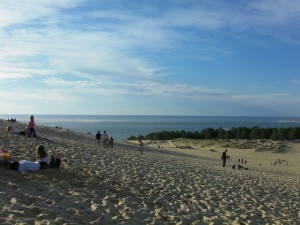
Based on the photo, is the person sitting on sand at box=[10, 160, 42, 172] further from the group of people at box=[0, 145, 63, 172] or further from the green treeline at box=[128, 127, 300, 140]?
the green treeline at box=[128, 127, 300, 140]

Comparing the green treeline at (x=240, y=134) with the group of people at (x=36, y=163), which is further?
the green treeline at (x=240, y=134)

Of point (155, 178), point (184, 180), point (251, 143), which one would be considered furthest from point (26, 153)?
point (251, 143)

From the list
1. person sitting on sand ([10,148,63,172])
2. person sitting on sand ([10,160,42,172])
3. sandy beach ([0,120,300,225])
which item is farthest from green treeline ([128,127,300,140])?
person sitting on sand ([10,160,42,172])

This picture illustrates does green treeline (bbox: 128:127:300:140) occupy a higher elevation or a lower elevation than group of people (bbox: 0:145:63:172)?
lower

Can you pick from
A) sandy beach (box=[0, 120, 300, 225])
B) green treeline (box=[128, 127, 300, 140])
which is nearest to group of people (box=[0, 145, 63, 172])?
sandy beach (box=[0, 120, 300, 225])


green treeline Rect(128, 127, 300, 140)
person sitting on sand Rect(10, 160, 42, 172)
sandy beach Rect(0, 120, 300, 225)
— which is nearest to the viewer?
sandy beach Rect(0, 120, 300, 225)

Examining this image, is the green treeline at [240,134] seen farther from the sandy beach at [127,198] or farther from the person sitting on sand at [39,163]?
the person sitting on sand at [39,163]

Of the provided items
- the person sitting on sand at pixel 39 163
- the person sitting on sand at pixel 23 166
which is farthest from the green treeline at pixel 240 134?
the person sitting on sand at pixel 23 166

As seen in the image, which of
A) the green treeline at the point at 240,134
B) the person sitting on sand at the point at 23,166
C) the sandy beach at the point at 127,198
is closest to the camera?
the sandy beach at the point at 127,198

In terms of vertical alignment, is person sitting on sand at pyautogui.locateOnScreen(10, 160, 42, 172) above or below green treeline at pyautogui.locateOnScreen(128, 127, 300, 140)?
above

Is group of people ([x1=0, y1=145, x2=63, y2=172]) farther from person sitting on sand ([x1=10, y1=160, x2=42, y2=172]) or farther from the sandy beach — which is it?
the sandy beach

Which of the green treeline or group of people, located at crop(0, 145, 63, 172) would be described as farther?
the green treeline

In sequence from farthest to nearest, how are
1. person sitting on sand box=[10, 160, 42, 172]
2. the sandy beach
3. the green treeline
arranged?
1. the green treeline
2. person sitting on sand box=[10, 160, 42, 172]
3. the sandy beach

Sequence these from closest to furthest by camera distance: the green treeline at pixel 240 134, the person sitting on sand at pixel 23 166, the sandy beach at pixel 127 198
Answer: the sandy beach at pixel 127 198
the person sitting on sand at pixel 23 166
the green treeline at pixel 240 134
